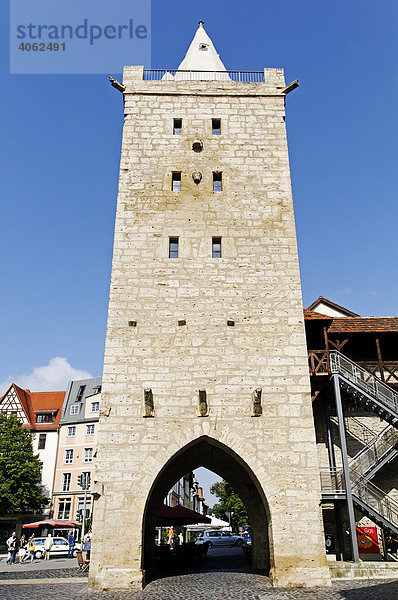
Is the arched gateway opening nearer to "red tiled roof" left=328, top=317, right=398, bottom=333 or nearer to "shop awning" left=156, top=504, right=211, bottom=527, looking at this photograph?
"shop awning" left=156, top=504, right=211, bottom=527

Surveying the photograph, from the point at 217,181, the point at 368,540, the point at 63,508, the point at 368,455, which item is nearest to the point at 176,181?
the point at 217,181

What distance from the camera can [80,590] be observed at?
31.5 feet

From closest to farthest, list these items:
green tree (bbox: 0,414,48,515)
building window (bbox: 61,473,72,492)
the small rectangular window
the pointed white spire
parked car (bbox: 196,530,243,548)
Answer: the small rectangular window
the pointed white spire
green tree (bbox: 0,414,48,515)
parked car (bbox: 196,530,243,548)
building window (bbox: 61,473,72,492)

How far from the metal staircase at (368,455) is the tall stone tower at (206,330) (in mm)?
2819

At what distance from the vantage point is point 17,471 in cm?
3119

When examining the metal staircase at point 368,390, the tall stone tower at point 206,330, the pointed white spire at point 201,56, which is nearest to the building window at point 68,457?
the tall stone tower at point 206,330

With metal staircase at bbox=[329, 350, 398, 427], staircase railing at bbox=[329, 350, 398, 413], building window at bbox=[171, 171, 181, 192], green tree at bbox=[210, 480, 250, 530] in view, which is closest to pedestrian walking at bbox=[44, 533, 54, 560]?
green tree at bbox=[210, 480, 250, 530]

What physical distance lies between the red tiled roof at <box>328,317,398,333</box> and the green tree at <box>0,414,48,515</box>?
2446 centimetres

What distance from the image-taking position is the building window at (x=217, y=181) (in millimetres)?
13211

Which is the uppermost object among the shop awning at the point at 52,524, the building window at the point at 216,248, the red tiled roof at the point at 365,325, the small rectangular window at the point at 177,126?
the small rectangular window at the point at 177,126

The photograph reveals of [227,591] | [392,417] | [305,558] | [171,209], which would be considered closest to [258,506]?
[305,558]

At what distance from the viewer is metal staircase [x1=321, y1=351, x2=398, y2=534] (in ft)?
43.3

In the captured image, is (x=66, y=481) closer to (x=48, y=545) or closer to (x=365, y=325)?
(x=48, y=545)

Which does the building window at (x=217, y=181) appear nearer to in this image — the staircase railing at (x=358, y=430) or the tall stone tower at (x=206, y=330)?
the tall stone tower at (x=206, y=330)
